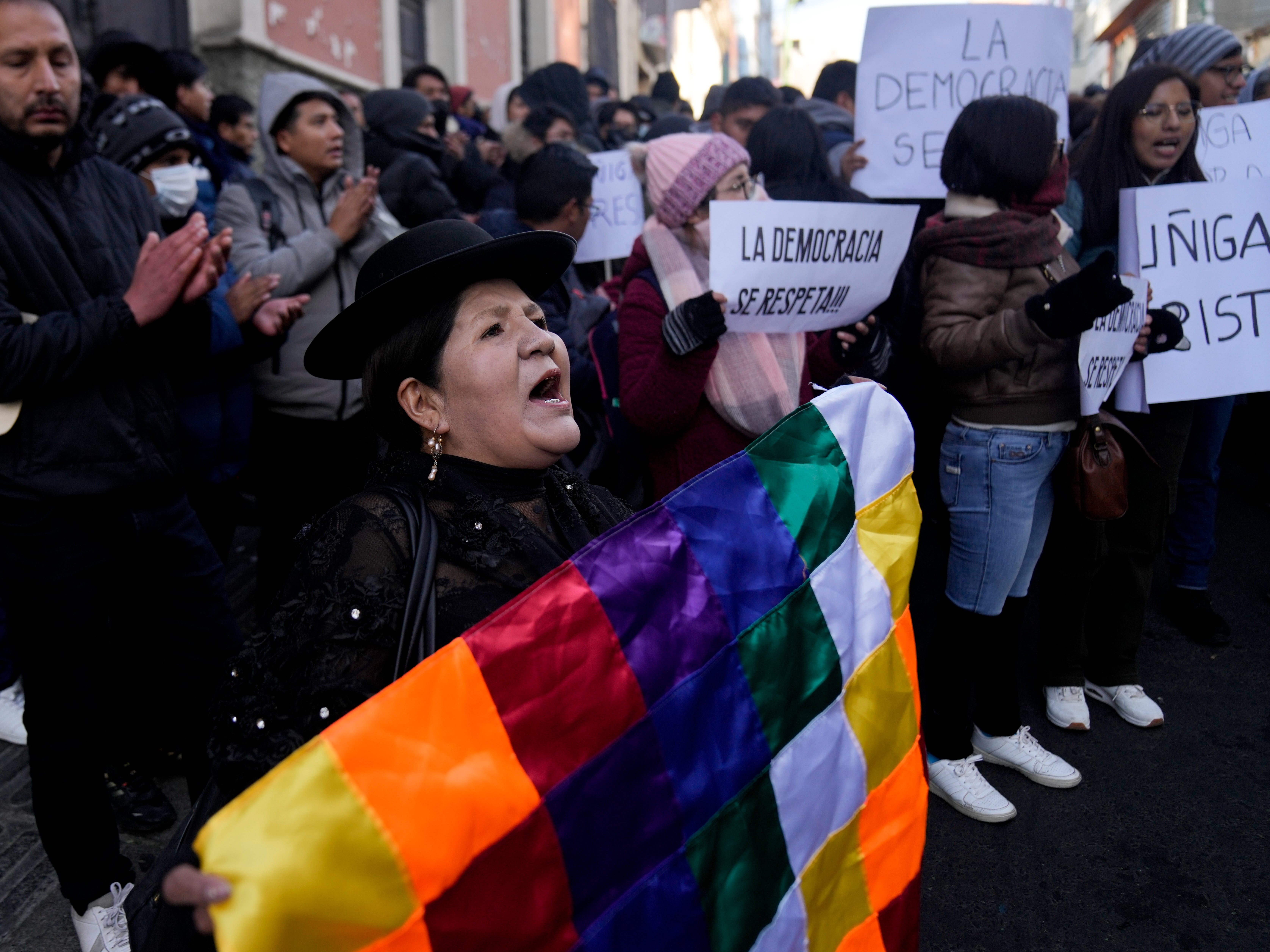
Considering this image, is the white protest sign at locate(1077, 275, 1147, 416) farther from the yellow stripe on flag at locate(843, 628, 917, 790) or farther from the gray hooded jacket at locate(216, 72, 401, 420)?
the gray hooded jacket at locate(216, 72, 401, 420)

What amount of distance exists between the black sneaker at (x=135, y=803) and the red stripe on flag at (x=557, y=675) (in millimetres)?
2144

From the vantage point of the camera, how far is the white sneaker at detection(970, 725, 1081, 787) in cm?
Result: 302

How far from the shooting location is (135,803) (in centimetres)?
279

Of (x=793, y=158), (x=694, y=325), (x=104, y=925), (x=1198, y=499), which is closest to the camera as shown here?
(x=104, y=925)

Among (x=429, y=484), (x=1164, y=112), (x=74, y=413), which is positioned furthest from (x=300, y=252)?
(x=1164, y=112)

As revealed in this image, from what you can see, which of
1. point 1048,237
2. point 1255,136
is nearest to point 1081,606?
point 1048,237

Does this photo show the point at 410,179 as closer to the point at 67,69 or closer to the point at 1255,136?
the point at 67,69

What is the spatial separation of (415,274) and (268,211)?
218 cm

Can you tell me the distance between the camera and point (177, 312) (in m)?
2.33

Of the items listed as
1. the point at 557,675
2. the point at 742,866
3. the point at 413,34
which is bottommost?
the point at 742,866

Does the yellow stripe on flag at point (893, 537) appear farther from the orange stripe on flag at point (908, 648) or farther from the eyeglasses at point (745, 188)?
the eyeglasses at point (745, 188)

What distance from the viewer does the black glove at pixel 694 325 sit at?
2473mm

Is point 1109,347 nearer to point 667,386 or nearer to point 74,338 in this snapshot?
point 667,386

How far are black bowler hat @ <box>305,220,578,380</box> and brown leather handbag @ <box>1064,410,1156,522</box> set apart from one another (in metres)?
1.74
